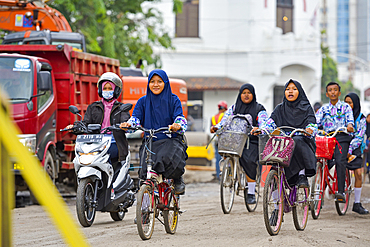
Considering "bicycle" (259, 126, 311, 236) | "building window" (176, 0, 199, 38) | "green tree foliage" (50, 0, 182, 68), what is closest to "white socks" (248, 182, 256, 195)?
"bicycle" (259, 126, 311, 236)

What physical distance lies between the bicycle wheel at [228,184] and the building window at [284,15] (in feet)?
83.5

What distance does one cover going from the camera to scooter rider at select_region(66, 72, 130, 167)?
24.6 ft

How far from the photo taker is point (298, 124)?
7535 mm

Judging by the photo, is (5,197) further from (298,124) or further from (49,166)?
(49,166)

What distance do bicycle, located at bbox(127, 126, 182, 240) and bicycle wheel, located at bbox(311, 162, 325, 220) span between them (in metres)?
2.37

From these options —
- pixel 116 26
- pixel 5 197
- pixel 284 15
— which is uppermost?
pixel 284 15

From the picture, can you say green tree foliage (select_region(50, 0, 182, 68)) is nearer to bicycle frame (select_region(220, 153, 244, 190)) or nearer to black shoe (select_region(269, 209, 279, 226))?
bicycle frame (select_region(220, 153, 244, 190))

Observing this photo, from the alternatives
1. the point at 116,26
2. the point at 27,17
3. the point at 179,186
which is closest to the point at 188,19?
the point at 116,26

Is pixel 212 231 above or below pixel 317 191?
below

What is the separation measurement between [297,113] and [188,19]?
84.3ft

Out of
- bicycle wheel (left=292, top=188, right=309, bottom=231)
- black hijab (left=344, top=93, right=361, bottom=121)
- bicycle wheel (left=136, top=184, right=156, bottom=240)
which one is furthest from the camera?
black hijab (left=344, top=93, right=361, bottom=121)

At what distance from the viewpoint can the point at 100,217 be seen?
866cm

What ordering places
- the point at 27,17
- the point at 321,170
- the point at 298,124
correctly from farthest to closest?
1. the point at 27,17
2. the point at 321,170
3. the point at 298,124

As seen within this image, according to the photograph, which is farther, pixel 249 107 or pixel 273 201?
pixel 249 107
